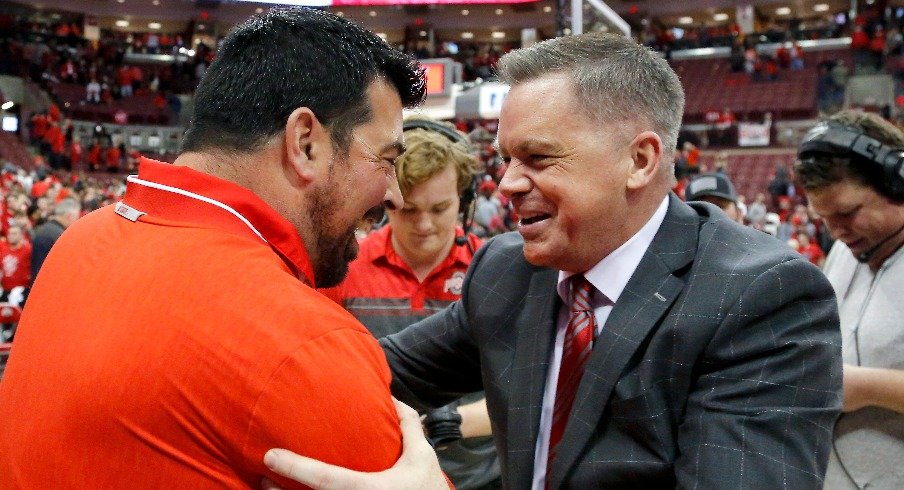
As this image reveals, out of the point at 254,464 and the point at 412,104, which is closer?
the point at 254,464

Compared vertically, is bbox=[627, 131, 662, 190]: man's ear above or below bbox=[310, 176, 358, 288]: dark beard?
Result: above

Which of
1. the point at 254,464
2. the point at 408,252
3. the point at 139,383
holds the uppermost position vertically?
the point at 139,383

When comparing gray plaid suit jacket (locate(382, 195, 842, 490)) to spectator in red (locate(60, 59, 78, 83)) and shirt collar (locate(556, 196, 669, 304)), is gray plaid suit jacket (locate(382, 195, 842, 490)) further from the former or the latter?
spectator in red (locate(60, 59, 78, 83))

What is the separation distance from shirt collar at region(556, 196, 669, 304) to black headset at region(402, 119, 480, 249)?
3.54 feet

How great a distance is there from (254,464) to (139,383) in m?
0.16

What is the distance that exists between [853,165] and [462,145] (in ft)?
3.39

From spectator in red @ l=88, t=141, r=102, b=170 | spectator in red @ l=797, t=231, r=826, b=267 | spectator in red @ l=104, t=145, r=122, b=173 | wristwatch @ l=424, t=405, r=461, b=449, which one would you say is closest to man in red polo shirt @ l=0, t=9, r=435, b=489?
wristwatch @ l=424, t=405, r=461, b=449

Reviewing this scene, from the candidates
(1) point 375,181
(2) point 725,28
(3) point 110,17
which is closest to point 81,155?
(3) point 110,17

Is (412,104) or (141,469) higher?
(412,104)

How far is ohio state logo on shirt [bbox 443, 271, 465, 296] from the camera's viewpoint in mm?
2474

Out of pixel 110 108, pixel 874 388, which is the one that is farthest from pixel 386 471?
pixel 110 108

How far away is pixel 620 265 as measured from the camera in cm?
148

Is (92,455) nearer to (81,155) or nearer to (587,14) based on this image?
(587,14)

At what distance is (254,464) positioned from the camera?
1001 millimetres
